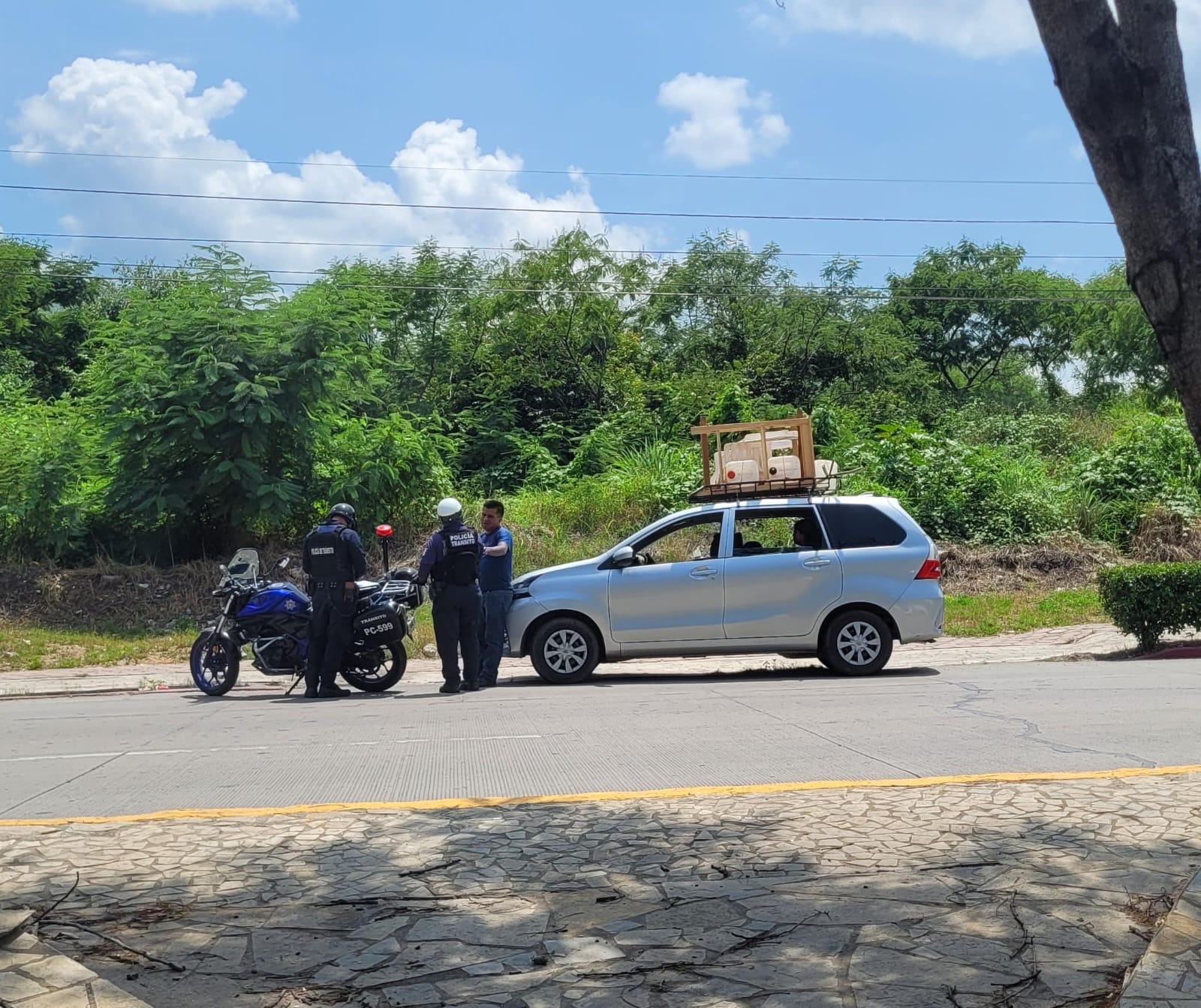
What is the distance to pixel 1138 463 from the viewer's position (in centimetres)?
2470

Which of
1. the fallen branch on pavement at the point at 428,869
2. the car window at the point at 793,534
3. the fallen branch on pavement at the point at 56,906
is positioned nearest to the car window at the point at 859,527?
the car window at the point at 793,534

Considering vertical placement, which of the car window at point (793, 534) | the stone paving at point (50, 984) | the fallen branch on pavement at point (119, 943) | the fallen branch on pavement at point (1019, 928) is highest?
the car window at point (793, 534)

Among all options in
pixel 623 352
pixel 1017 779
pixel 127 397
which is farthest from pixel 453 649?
pixel 623 352

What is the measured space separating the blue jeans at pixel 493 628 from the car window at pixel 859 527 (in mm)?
3473

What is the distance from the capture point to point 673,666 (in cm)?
1549

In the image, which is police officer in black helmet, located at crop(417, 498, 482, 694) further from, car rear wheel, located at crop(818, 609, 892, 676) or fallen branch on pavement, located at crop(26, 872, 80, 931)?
fallen branch on pavement, located at crop(26, 872, 80, 931)

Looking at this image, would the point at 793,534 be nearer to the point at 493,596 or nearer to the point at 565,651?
the point at 565,651

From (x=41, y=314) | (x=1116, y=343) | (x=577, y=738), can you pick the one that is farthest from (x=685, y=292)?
(x=577, y=738)

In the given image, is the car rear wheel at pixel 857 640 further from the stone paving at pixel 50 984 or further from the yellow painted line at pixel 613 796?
the stone paving at pixel 50 984

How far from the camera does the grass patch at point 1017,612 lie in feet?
57.6

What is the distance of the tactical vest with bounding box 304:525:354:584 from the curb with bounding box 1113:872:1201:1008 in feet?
29.8

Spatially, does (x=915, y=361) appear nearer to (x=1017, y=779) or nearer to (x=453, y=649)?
(x=453, y=649)

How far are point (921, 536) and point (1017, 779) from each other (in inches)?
264

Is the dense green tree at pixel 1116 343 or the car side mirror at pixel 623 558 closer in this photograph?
the car side mirror at pixel 623 558
